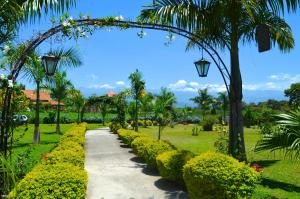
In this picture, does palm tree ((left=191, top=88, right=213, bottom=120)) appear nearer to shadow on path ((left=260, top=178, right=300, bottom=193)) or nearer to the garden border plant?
shadow on path ((left=260, top=178, right=300, bottom=193))

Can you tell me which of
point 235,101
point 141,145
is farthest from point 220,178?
point 141,145

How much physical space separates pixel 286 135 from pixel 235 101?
2898mm

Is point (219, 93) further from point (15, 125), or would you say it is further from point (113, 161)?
point (15, 125)

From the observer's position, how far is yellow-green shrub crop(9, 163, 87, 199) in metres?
6.16

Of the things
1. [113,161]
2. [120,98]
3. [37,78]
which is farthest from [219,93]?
[113,161]

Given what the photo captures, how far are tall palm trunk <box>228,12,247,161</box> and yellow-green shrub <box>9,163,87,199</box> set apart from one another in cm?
539

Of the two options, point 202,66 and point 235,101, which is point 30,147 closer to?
point 202,66

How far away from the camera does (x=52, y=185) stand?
644 cm

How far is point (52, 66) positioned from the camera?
8.62 m

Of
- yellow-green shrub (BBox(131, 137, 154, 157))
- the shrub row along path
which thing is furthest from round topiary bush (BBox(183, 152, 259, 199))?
yellow-green shrub (BBox(131, 137, 154, 157))

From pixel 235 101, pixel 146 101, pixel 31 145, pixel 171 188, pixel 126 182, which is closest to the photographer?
pixel 171 188

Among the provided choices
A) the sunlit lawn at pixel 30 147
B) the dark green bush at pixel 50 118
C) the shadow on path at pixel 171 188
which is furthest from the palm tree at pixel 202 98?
the shadow on path at pixel 171 188

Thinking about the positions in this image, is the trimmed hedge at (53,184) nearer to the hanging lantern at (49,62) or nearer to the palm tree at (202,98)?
the hanging lantern at (49,62)

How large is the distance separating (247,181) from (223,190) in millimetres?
467
